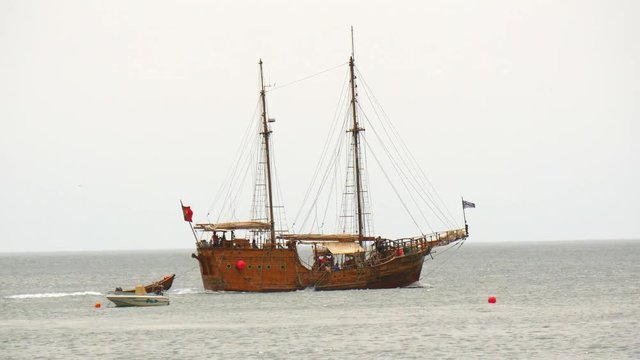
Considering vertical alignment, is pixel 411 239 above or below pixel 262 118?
below

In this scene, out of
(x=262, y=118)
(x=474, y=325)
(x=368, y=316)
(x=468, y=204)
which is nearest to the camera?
(x=474, y=325)

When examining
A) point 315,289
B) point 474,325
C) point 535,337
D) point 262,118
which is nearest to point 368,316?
point 474,325

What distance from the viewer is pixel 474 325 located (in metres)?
63.6

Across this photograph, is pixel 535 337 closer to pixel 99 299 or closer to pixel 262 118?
pixel 262 118

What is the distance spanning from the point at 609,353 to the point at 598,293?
4136 cm

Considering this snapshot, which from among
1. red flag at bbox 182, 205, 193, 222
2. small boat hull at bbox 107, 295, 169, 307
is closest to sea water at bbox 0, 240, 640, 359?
small boat hull at bbox 107, 295, 169, 307

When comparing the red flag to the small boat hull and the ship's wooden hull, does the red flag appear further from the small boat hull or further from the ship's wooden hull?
the small boat hull

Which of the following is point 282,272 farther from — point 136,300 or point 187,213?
point 136,300

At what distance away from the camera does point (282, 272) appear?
88.5 meters

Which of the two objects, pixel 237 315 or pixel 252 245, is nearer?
pixel 237 315

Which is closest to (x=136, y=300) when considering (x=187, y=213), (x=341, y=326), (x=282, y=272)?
(x=187, y=213)

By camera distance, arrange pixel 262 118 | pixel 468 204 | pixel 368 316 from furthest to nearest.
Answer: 1. pixel 262 118
2. pixel 468 204
3. pixel 368 316

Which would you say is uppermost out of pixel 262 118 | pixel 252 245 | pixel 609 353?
pixel 262 118

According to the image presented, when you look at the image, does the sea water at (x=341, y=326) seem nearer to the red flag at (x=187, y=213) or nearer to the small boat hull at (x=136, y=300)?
the small boat hull at (x=136, y=300)
